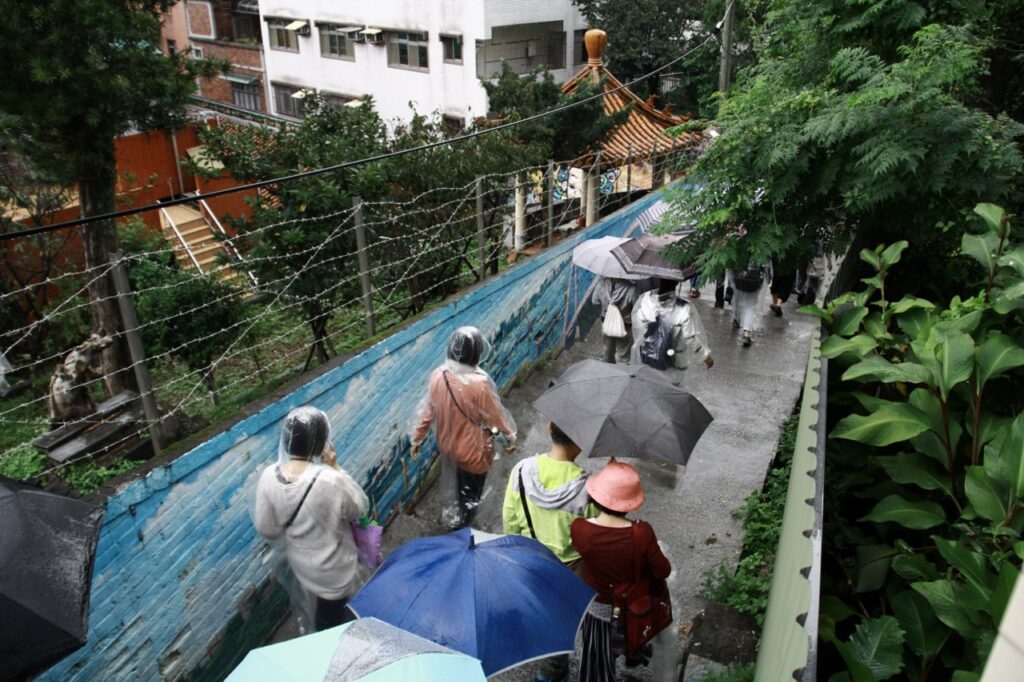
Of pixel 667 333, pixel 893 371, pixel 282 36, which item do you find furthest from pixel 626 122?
pixel 282 36

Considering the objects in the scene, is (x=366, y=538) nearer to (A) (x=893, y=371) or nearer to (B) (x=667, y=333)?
(A) (x=893, y=371)

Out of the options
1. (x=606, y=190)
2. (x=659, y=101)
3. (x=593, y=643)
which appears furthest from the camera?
(x=659, y=101)

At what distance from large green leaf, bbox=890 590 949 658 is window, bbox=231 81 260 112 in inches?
1257

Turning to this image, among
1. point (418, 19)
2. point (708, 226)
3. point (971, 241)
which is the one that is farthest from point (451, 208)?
point (418, 19)

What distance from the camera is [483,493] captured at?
5051 millimetres

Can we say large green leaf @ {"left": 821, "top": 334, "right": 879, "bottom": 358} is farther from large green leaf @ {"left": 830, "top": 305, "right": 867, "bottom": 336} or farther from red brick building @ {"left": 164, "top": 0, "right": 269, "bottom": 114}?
red brick building @ {"left": 164, "top": 0, "right": 269, "bottom": 114}

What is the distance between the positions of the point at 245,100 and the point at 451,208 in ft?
88.0

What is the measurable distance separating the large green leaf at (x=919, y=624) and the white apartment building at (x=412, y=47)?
776 inches

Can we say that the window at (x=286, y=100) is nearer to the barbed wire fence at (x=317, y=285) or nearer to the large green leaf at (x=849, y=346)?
the barbed wire fence at (x=317, y=285)

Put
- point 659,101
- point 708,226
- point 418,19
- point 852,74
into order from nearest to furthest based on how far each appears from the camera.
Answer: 1. point 852,74
2. point 708,226
3. point 418,19
4. point 659,101

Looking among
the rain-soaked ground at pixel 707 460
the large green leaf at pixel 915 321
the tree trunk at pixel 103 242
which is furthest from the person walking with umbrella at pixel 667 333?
the tree trunk at pixel 103 242

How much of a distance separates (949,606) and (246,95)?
108 feet

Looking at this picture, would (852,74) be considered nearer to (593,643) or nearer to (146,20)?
(593,643)

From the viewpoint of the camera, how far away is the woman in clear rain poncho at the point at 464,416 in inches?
179
